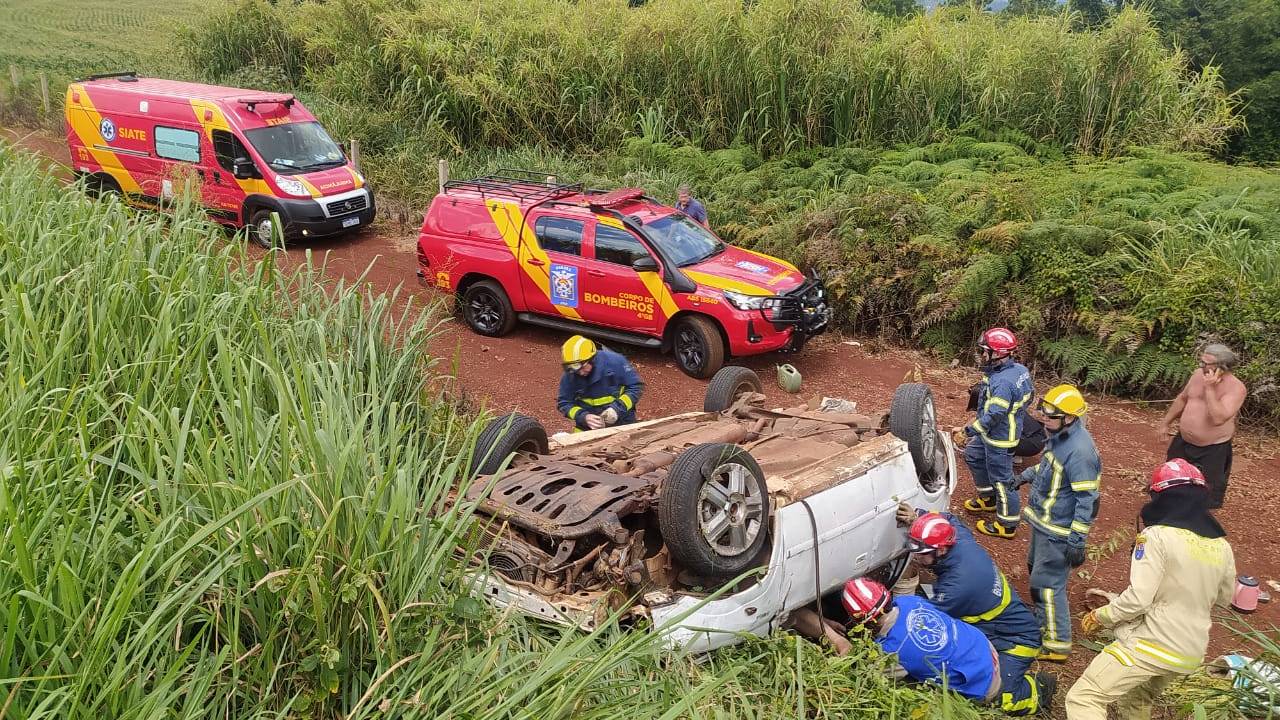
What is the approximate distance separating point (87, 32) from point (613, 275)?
102 ft

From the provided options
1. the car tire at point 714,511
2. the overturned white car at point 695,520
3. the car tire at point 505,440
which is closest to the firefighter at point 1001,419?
the overturned white car at point 695,520

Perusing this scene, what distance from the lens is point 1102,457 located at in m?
8.08

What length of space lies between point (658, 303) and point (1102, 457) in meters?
4.49

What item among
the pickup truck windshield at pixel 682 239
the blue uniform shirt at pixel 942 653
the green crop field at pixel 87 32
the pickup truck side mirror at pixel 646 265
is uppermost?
the green crop field at pixel 87 32

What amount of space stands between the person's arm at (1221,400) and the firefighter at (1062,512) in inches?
54.1

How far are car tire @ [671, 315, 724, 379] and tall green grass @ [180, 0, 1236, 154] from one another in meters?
5.16

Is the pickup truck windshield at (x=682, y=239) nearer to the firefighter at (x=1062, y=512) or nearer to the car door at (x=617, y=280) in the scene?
the car door at (x=617, y=280)

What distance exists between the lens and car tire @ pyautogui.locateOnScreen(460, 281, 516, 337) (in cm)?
1071

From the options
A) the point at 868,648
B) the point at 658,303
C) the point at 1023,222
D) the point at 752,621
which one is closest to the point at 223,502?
the point at 752,621

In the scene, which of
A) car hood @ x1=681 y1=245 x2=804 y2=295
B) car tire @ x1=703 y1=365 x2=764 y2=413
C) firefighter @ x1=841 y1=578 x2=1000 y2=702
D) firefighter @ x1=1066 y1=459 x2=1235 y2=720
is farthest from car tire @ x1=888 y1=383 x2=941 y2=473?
car hood @ x1=681 y1=245 x2=804 y2=295

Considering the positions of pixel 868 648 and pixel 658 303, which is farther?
pixel 658 303

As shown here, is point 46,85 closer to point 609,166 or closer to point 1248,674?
point 609,166

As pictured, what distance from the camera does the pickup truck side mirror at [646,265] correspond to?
31.0 feet

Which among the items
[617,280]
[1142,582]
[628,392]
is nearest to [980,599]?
[1142,582]
